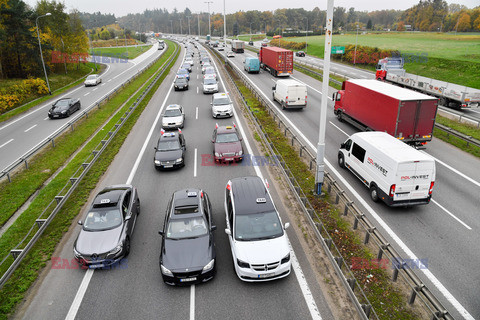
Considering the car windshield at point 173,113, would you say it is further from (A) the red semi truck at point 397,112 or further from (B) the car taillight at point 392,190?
(B) the car taillight at point 392,190

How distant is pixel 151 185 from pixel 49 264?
5.97 m

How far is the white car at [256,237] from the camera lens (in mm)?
8961

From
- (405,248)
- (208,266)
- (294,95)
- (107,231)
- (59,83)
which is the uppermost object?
(294,95)

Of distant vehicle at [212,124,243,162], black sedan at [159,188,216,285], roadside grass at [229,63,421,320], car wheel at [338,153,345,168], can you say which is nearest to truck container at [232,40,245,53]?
distant vehicle at [212,124,243,162]

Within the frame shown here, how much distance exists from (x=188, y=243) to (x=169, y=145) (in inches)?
356

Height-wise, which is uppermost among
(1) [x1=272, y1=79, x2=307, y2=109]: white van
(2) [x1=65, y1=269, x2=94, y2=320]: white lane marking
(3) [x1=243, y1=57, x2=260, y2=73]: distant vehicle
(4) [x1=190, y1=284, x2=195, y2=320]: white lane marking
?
(3) [x1=243, y1=57, x2=260, y2=73]: distant vehicle

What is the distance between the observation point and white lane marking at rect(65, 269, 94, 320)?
8344 mm

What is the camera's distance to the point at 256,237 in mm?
9625

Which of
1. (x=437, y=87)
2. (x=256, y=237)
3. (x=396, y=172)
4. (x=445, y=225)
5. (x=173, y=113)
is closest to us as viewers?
(x=256, y=237)

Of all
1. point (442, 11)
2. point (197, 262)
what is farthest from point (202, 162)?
point (442, 11)

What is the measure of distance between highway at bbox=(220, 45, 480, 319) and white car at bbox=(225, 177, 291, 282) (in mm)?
4574

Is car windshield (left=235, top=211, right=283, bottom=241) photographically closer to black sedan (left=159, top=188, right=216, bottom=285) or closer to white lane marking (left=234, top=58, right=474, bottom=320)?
black sedan (left=159, top=188, right=216, bottom=285)

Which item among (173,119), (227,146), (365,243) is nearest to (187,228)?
(365,243)

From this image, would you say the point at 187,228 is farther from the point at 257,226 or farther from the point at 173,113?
the point at 173,113
